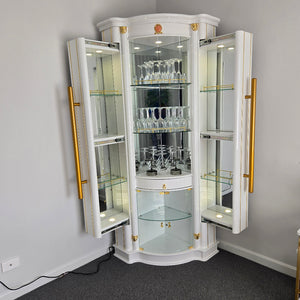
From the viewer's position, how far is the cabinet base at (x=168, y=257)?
9.12ft

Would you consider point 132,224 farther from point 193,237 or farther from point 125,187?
point 193,237

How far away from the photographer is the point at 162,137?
2.75 meters

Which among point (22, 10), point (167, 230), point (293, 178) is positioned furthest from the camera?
point (167, 230)

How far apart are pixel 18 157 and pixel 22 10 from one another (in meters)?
1.16

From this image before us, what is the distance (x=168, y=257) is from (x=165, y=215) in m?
0.40

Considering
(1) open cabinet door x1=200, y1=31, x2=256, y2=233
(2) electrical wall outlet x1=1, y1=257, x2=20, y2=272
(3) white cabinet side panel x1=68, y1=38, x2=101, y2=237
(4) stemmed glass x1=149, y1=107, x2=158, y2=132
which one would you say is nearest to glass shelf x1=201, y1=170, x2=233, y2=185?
(1) open cabinet door x1=200, y1=31, x2=256, y2=233

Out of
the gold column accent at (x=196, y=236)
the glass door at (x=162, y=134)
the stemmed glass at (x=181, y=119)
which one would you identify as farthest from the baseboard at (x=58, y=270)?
the stemmed glass at (x=181, y=119)

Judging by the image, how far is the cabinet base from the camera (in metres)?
2.78

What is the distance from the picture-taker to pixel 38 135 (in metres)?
2.43

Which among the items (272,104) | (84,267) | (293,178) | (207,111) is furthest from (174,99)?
(84,267)

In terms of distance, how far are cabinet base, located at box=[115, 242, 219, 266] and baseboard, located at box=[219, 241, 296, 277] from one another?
0.16 meters

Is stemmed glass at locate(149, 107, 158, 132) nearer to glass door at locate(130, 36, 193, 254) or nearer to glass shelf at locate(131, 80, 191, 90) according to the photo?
glass door at locate(130, 36, 193, 254)

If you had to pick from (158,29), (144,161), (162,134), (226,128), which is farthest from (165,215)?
(158,29)

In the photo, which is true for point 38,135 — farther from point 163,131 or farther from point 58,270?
point 58,270
